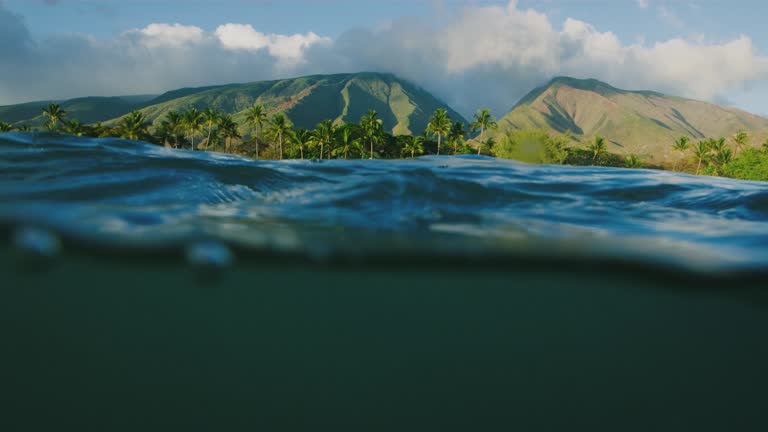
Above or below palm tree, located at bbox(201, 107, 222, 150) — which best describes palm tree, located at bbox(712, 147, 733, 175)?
below

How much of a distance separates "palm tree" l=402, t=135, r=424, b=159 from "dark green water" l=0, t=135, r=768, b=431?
217 ft

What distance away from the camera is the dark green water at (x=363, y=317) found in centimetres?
471

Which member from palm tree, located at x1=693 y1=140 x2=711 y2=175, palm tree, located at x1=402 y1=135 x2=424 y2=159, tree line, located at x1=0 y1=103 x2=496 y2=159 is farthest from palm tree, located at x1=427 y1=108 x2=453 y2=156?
palm tree, located at x1=693 y1=140 x2=711 y2=175

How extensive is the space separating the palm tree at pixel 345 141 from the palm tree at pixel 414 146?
9091 mm

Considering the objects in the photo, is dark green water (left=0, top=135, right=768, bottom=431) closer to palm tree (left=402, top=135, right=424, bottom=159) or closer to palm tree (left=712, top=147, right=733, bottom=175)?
palm tree (left=402, top=135, right=424, bottom=159)

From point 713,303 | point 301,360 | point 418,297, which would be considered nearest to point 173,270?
point 301,360

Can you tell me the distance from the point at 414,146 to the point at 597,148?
1471 inches

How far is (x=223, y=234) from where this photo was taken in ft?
16.2

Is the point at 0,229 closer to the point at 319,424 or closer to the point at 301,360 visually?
the point at 301,360

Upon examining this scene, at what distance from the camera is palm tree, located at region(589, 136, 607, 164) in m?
83.9

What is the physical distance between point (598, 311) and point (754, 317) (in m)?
1.77

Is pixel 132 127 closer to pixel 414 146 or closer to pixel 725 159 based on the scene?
pixel 414 146

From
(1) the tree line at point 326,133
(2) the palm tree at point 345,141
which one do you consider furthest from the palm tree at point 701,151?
(2) the palm tree at point 345,141

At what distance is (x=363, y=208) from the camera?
20.9ft
